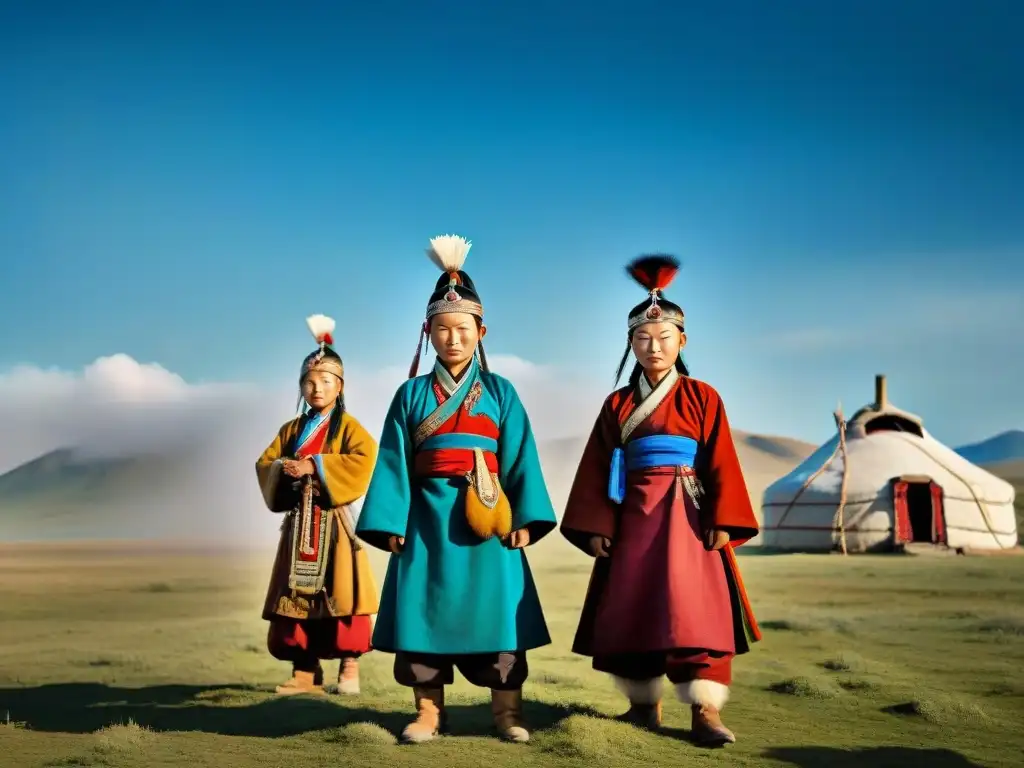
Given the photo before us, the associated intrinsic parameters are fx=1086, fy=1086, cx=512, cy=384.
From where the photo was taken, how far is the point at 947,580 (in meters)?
13.4

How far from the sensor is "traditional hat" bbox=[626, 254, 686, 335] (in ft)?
16.5

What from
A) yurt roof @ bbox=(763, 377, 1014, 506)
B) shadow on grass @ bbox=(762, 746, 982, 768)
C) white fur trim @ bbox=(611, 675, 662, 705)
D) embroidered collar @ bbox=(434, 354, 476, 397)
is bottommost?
shadow on grass @ bbox=(762, 746, 982, 768)

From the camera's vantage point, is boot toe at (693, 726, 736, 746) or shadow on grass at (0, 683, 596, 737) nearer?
boot toe at (693, 726, 736, 746)

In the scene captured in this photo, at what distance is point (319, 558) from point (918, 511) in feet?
51.0

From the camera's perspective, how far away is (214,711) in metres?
5.50

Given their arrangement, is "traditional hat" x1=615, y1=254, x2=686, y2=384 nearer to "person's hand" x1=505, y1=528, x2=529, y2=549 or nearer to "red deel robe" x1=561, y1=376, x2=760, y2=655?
"red deel robe" x1=561, y1=376, x2=760, y2=655

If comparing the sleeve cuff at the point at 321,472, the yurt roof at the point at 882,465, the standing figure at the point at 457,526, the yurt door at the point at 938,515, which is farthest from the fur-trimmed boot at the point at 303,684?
the yurt door at the point at 938,515

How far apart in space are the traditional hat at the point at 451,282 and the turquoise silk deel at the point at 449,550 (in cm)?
31

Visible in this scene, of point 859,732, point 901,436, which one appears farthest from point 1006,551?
point 859,732

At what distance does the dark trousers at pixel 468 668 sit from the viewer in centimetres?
463

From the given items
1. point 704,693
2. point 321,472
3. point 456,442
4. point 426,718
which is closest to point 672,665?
point 704,693

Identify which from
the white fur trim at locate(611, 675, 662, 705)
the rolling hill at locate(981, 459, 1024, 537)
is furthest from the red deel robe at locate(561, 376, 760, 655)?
the rolling hill at locate(981, 459, 1024, 537)

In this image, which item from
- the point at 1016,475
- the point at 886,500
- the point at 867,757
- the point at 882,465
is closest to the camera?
the point at 867,757

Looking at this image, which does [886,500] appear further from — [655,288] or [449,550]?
[449,550]
